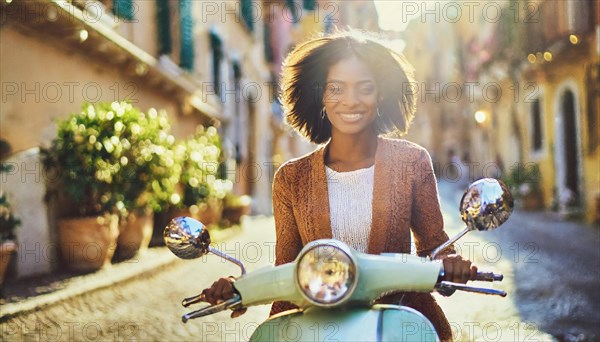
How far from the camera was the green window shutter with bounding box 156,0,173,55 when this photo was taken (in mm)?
13352

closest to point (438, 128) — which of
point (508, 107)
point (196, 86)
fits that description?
point (508, 107)

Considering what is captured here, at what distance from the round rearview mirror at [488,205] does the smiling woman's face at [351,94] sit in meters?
0.56

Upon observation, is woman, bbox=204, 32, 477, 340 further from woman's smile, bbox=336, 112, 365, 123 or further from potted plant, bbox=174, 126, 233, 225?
potted plant, bbox=174, 126, 233, 225

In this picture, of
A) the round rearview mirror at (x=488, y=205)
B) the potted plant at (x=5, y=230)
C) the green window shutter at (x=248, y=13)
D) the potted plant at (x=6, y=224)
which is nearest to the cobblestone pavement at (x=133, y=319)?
the potted plant at (x=5, y=230)

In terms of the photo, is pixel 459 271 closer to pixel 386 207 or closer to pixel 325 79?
pixel 386 207

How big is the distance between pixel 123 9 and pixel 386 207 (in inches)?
376

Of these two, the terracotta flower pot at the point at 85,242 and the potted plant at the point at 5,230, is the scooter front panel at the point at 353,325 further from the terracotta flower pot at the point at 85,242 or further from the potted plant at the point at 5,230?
the terracotta flower pot at the point at 85,242

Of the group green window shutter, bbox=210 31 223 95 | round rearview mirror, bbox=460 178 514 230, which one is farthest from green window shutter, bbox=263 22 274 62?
round rearview mirror, bbox=460 178 514 230

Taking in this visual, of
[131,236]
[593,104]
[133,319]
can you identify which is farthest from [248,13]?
[133,319]

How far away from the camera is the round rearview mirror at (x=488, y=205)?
182cm

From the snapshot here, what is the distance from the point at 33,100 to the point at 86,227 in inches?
65.1

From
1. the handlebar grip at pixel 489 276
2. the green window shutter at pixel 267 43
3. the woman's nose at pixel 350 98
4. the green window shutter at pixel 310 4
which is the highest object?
the green window shutter at pixel 310 4

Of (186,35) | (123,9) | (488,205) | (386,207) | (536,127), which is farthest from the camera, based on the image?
(536,127)

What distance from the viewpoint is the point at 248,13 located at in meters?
22.0
